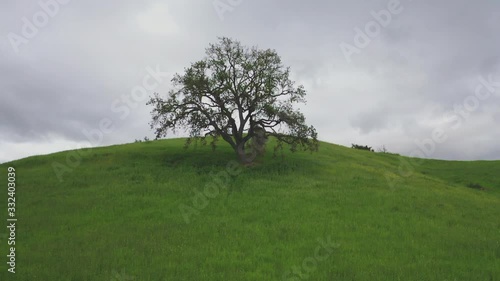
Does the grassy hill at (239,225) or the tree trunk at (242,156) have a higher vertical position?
the tree trunk at (242,156)

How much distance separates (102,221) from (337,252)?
1241 cm

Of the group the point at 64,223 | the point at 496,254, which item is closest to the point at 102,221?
the point at 64,223

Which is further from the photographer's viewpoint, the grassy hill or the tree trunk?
the tree trunk

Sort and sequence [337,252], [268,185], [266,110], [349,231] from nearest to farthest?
[337,252] → [349,231] → [268,185] → [266,110]

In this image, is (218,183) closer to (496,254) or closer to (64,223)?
(64,223)

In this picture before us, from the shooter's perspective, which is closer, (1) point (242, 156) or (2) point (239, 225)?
(2) point (239, 225)

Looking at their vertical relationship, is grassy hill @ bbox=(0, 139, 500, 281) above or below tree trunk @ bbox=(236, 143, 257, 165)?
below

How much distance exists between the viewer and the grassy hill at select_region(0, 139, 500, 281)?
49.4 feet

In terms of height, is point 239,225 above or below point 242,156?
below

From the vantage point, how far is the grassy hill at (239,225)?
15.0 metres

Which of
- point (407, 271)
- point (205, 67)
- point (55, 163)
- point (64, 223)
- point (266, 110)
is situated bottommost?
point (407, 271)

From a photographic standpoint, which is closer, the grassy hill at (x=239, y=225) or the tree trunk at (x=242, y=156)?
the grassy hill at (x=239, y=225)

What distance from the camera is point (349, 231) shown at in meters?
20.3

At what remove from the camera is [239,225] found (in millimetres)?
20516
